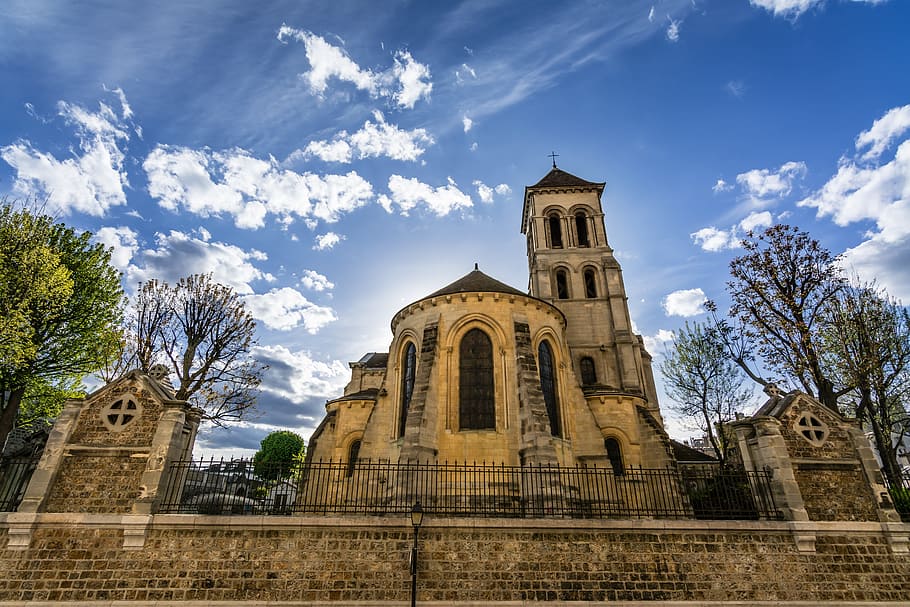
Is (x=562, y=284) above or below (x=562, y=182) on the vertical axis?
below

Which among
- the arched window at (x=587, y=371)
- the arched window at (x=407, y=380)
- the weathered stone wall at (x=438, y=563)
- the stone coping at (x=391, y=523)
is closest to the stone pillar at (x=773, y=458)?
the stone coping at (x=391, y=523)

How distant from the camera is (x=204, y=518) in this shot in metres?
9.00

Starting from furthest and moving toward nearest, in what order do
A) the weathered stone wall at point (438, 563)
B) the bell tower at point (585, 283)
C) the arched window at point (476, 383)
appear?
the bell tower at point (585, 283), the arched window at point (476, 383), the weathered stone wall at point (438, 563)

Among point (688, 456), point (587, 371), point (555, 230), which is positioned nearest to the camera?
point (688, 456)

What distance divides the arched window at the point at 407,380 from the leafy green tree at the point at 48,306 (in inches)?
450

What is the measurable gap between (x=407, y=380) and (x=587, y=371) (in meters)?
11.3

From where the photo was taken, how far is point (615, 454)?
1870 cm

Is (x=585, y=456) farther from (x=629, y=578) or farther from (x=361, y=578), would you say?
(x=361, y=578)

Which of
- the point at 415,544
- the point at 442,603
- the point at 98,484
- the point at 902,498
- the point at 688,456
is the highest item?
the point at 688,456

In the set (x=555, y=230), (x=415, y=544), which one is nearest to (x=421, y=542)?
(x=415, y=544)

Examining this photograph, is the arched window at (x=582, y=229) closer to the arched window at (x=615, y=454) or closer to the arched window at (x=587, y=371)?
the arched window at (x=587, y=371)

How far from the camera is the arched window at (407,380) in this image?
57.4 feet

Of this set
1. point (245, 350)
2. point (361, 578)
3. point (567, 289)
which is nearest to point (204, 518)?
point (361, 578)

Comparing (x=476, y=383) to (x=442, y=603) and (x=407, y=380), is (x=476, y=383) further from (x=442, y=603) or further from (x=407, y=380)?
(x=442, y=603)
